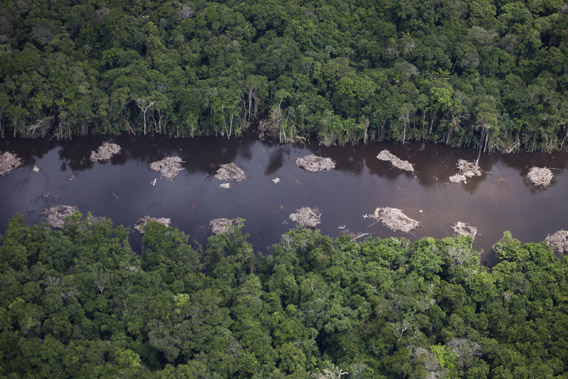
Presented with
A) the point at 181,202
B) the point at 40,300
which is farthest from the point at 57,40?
the point at 40,300

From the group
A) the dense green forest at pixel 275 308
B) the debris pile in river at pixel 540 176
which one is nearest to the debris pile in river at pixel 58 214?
the dense green forest at pixel 275 308

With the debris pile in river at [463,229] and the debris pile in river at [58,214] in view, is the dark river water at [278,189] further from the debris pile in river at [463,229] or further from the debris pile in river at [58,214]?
the debris pile in river at [58,214]

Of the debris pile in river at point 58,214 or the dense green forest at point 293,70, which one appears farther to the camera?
the dense green forest at point 293,70

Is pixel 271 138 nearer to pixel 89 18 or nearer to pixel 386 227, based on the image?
pixel 386 227

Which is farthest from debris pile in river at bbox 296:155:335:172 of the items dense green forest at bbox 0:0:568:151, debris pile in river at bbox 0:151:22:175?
debris pile in river at bbox 0:151:22:175

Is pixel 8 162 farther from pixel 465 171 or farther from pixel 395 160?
pixel 465 171

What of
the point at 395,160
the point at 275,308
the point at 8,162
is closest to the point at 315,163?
the point at 395,160

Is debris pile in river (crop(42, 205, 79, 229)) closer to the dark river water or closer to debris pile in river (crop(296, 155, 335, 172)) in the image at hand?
the dark river water
